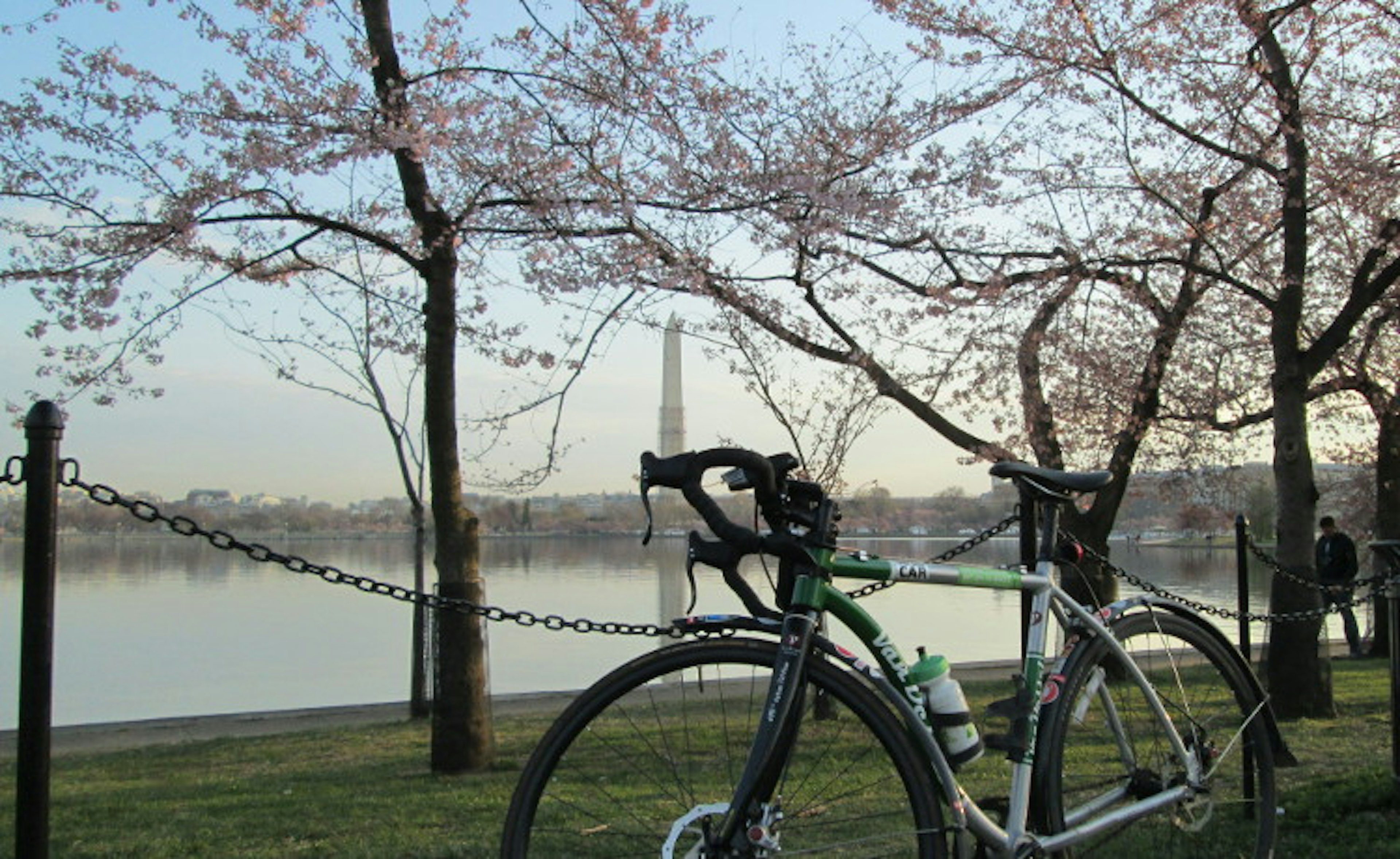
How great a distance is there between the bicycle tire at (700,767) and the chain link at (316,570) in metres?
0.31

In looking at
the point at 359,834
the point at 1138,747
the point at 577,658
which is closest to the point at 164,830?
the point at 359,834

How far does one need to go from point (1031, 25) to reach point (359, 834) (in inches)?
318

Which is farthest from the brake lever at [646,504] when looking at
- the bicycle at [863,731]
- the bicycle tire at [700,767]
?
the bicycle tire at [700,767]

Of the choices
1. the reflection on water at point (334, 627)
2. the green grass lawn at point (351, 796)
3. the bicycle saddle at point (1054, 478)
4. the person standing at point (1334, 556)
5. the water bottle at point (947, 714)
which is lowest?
the reflection on water at point (334, 627)

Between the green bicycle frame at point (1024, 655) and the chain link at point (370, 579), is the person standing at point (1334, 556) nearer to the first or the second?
the chain link at point (370, 579)

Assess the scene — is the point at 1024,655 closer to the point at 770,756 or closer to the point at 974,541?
the point at 770,756

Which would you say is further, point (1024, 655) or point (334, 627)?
point (334, 627)

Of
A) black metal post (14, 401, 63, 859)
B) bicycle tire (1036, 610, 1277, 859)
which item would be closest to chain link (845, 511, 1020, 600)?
bicycle tire (1036, 610, 1277, 859)

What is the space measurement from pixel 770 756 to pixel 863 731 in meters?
0.31

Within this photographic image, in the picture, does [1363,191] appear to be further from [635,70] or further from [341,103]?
[341,103]

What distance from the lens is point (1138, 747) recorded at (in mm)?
3113

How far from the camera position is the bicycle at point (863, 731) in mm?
2287

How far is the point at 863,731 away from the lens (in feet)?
8.18

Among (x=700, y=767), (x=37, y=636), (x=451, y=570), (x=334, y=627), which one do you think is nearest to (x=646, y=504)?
(x=700, y=767)
